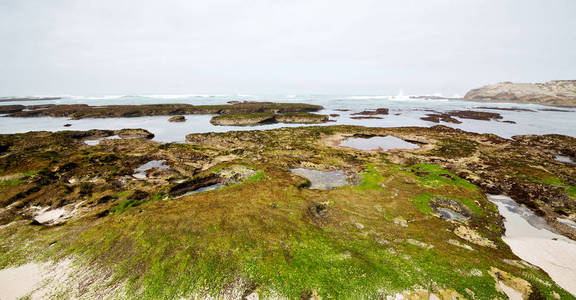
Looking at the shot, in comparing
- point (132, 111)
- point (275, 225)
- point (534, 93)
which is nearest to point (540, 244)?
point (275, 225)

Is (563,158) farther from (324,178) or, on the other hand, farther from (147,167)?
(147,167)

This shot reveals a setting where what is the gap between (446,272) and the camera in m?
8.61

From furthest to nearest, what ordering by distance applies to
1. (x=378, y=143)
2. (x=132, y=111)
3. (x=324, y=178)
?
(x=132, y=111) → (x=378, y=143) → (x=324, y=178)

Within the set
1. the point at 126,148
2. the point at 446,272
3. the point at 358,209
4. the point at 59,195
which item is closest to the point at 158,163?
the point at 59,195

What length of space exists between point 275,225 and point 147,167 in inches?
745

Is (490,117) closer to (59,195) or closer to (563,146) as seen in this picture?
(563,146)

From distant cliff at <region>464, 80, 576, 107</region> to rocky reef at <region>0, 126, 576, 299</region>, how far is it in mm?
160915

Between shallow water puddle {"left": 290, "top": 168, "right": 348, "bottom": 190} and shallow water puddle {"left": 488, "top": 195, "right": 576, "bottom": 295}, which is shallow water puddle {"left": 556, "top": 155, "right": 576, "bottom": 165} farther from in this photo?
shallow water puddle {"left": 290, "top": 168, "right": 348, "bottom": 190}

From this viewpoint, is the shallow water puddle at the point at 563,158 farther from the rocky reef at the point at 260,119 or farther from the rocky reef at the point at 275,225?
the rocky reef at the point at 260,119

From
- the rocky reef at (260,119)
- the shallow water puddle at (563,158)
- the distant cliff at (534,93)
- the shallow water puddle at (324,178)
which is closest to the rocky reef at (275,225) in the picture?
the shallow water puddle at (324,178)

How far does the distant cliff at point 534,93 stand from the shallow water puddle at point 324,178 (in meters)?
174

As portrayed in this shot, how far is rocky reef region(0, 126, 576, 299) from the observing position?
8.20 m

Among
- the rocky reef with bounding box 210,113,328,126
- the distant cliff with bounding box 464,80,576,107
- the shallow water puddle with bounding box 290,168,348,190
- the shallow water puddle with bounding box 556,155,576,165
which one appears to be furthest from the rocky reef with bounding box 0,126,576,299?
the distant cliff with bounding box 464,80,576,107

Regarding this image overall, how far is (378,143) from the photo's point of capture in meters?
34.8
